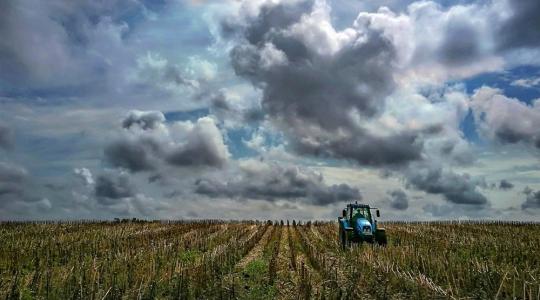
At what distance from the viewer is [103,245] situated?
2727 centimetres

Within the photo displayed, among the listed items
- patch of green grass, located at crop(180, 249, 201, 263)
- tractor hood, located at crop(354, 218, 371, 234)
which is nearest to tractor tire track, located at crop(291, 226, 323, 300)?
tractor hood, located at crop(354, 218, 371, 234)

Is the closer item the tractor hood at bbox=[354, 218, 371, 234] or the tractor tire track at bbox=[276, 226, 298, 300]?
the tractor tire track at bbox=[276, 226, 298, 300]

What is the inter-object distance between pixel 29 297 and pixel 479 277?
1176 centimetres

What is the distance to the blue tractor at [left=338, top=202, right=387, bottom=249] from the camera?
26469 millimetres

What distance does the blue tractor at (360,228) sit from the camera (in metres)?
26.5

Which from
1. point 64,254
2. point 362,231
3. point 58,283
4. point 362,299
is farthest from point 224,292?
point 362,231

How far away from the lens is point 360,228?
26.6m

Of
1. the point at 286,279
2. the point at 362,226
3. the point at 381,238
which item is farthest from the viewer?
the point at 381,238

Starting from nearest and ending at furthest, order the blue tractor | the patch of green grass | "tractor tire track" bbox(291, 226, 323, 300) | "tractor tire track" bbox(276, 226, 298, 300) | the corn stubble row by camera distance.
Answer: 1. "tractor tire track" bbox(291, 226, 323, 300)
2. the corn stubble row
3. "tractor tire track" bbox(276, 226, 298, 300)
4. the patch of green grass
5. the blue tractor

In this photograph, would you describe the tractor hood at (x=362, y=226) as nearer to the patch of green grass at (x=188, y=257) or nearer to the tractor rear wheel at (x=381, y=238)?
the tractor rear wheel at (x=381, y=238)

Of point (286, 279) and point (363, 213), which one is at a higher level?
point (363, 213)

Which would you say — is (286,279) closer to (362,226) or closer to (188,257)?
(188,257)

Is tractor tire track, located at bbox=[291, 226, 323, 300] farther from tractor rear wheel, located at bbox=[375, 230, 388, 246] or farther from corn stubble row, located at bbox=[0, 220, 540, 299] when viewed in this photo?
tractor rear wheel, located at bbox=[375, 230, 388, 246]

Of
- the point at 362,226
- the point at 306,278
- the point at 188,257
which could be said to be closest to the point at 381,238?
the point at 362,226
